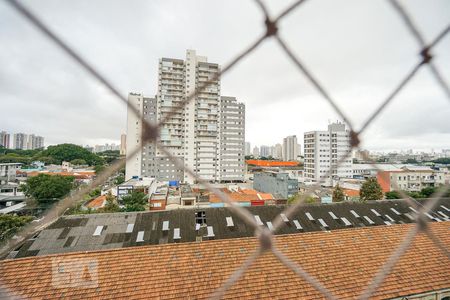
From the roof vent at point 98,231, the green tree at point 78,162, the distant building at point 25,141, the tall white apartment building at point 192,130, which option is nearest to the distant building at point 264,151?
the tall white apartment building at point 192,130

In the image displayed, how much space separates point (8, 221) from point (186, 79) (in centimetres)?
1870

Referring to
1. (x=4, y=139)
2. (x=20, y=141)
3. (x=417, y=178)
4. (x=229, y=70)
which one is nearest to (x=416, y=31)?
(x=229, y=70)

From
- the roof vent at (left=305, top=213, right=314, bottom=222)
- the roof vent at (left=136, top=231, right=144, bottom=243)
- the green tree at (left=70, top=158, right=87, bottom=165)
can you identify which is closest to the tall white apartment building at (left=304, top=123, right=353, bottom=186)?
the roof vent at (left=305, top=213, right=314, bottom=222)

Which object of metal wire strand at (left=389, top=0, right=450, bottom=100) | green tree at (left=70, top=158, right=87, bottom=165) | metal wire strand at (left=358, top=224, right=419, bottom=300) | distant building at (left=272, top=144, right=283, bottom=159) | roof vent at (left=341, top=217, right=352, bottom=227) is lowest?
roof vent at (left=341, top=217, right=352, bottom=227)

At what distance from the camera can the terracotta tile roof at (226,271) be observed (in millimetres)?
3383

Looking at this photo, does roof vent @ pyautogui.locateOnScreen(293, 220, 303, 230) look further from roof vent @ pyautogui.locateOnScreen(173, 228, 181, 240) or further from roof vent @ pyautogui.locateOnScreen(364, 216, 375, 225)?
roof vent @ pyautogui.locateOnScreen(173, 228, 181, 240)

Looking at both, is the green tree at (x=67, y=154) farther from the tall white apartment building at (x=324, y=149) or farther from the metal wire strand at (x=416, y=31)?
the metal wire strand at (x=416, y=31)

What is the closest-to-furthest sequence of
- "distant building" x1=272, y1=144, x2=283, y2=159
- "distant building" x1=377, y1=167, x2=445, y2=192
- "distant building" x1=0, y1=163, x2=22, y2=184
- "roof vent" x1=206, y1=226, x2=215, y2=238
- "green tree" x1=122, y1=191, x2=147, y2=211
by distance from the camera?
"roof vent" x1=206, y1=226, x2=215, y2=238 → "green tree" x1=122, y1=191, x2=147, y2=211 → "distant building" x1=377, y1=167, x2=445, y2=192 → "distant building" x1=0, y1=163, x2=22, y2=184 → "distant building" x1=272, y1=144, x2=283, y2=159

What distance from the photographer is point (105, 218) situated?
295 inches

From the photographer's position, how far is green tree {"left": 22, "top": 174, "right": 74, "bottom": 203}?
15234mm

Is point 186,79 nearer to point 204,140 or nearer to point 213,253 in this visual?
point 204,140

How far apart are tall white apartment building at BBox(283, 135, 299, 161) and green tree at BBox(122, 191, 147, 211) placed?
1831 inches

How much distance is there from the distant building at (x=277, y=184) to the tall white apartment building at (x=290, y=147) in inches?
1382

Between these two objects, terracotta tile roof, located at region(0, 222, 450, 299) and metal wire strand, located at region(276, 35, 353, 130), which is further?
terracotta tile roof, located at region(0, 222, 450, 299)
